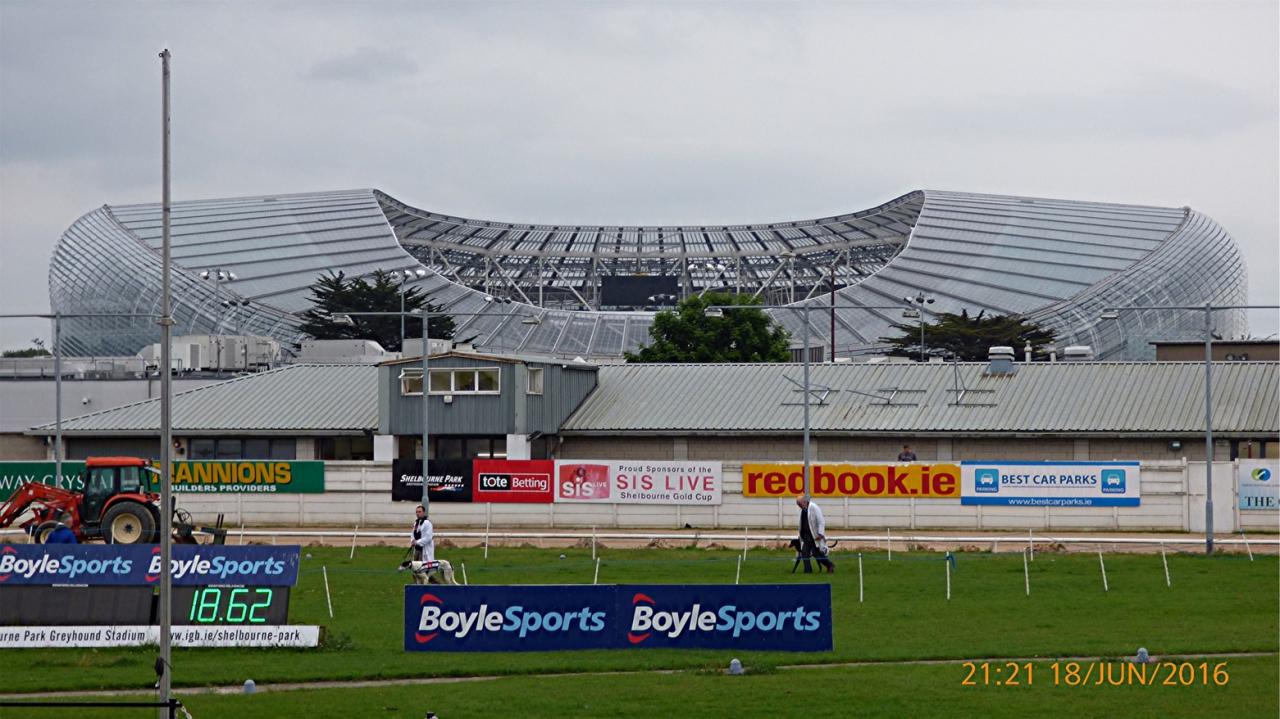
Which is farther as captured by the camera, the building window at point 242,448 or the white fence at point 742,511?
the building window at point 242,448

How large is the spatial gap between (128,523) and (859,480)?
22383mm

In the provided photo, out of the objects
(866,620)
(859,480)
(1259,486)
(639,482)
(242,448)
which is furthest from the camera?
(242,448)

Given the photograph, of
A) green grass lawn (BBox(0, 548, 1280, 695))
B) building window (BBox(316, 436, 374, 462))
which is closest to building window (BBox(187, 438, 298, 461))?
building window (BBox(316, 436, 374, 462))

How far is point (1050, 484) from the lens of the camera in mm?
51719

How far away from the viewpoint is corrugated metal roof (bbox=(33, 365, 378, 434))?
67.2 m

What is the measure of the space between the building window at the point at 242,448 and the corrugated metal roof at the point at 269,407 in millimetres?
649

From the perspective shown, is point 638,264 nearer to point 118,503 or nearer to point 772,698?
point 118,503

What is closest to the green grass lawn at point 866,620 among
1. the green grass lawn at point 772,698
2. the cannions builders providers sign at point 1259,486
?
the green grass lawn at point 772,698

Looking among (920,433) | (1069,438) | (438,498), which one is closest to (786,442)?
(920,433)

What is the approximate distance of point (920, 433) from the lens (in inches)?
2450

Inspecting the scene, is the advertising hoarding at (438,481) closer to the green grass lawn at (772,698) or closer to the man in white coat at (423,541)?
the man in white coat at (423,541)

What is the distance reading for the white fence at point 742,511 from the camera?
50375 millimetres

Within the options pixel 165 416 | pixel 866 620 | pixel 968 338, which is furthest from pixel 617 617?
pixel 968 338

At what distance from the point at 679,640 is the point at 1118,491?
29392 mm
